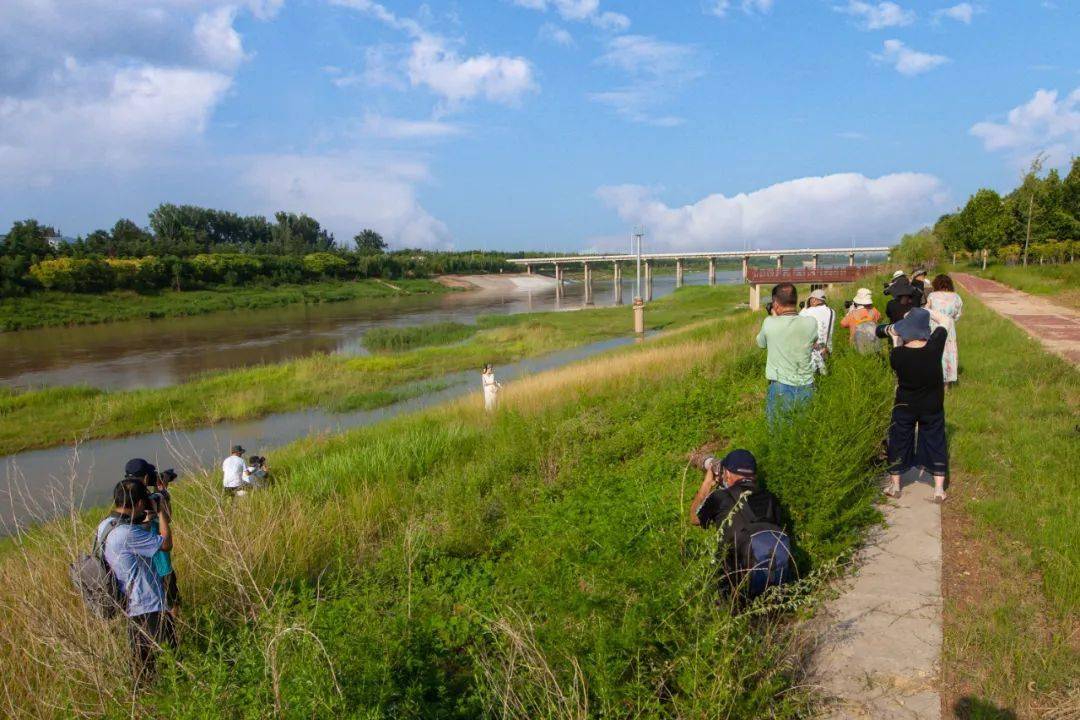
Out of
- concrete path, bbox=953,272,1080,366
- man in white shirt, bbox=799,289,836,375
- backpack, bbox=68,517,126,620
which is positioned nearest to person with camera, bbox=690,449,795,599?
backpack, bbox=68,517,126,620

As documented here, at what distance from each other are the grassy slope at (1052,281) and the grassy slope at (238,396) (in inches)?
742

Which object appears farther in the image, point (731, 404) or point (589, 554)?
point (731, 404)

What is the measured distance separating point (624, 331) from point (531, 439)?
96.2 feet

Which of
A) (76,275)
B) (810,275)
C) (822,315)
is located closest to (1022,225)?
(810,275)

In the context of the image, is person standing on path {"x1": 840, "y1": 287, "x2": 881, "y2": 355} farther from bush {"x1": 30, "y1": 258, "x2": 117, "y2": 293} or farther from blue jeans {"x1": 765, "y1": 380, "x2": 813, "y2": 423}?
bush {"x1": 30, "y1": 258, "x2": 117, "y2": 293}

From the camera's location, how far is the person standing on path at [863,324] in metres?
7.18

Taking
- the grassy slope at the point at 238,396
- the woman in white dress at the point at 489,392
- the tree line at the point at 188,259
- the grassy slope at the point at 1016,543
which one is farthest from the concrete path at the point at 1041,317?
the tree line at the point at 188,259

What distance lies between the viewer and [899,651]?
3090mm

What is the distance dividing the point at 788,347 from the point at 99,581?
201 inches

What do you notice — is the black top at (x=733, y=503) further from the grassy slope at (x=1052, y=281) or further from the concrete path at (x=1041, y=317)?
the grassy slope at (x=1052, y=281)

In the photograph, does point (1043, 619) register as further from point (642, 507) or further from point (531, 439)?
point (531, 439)

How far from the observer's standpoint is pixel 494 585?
14.6 ft

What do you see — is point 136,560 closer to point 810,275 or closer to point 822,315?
point 822,315

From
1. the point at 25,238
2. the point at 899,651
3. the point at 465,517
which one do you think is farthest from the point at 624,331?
the point at 25,238
